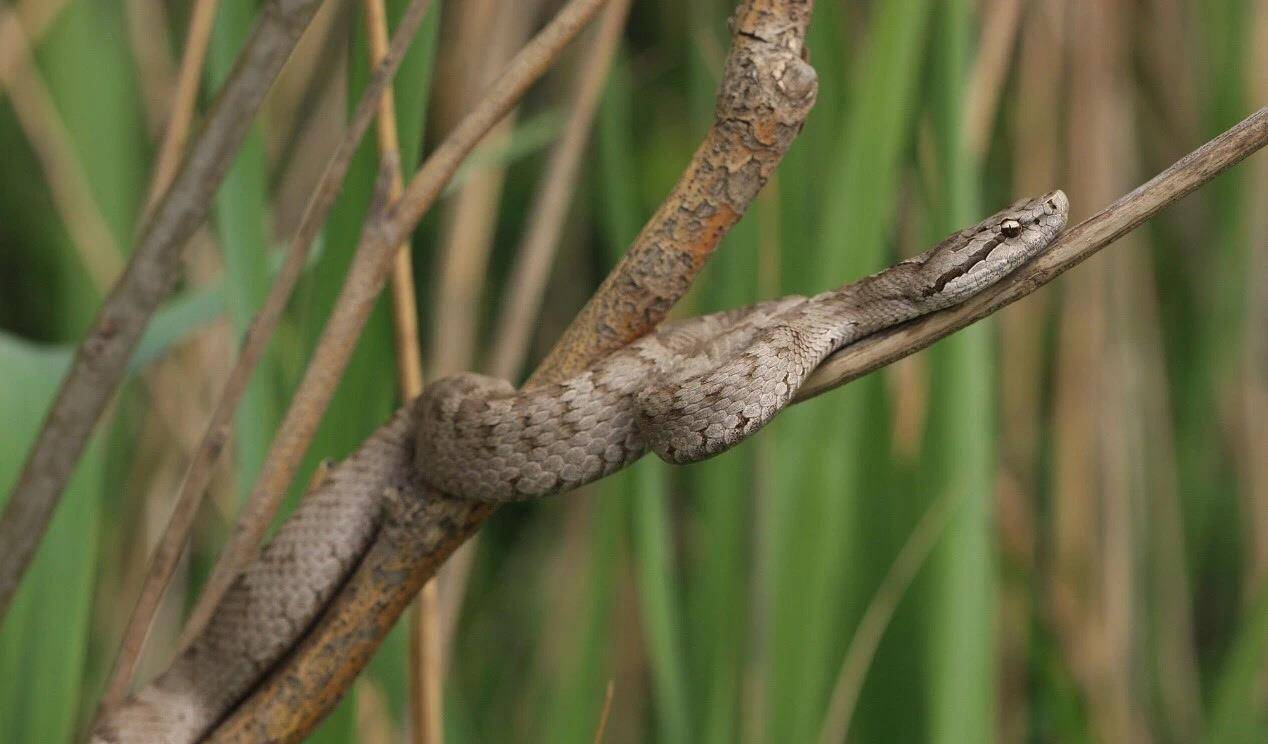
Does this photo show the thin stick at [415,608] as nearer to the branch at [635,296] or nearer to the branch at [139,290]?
the branch at [635,296]

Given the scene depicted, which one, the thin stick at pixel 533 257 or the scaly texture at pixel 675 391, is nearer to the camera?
the scaly texture at pixel 675 391

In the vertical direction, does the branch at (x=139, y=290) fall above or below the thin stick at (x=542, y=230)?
below

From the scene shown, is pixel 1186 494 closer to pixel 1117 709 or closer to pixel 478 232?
pixel 1117 709

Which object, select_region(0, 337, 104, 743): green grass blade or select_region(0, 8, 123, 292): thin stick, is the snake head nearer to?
select_region(0, 337, 104, 743): green grass blade

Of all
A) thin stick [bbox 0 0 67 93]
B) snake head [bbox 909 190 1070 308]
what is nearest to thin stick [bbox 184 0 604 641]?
snake head [bbox 909 190 1070 308]

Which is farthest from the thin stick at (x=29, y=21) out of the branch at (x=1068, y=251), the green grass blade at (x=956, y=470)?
the branch at (x=1068, y=251)

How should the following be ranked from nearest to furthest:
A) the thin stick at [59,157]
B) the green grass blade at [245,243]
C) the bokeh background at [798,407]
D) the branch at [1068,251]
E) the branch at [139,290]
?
1. the branch at [139,290]
2. the branch at [1068,251]
3. the green grass blade at [245,243]
4. the bokeh background at [798,407]
5. the thin stick at [59,157]

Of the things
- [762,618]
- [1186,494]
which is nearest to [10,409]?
[762,618]

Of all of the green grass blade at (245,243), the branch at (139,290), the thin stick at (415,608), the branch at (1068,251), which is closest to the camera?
the branch at (139,290)
